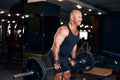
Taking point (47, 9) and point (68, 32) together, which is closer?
point (68, 32)

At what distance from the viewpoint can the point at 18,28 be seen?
8.22m

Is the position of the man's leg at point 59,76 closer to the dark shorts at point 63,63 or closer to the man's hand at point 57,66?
the dark shorts at point 63,63

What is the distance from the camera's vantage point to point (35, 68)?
223 centimetres

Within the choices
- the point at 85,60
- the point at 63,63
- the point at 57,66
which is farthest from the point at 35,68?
the point at 85,60

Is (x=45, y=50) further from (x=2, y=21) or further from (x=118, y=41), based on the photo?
(x=2, y=21)

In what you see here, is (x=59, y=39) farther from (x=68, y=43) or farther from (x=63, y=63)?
(x=63, y=63)

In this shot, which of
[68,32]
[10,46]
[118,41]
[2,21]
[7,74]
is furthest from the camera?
[2,21]

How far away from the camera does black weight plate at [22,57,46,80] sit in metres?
2.14

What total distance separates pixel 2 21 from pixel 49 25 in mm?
8566

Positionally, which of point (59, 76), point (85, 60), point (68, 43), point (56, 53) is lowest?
point (59, 76)

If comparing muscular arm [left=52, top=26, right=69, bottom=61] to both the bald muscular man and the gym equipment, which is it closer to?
the bald muscular man

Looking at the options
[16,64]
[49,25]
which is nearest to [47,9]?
[49,25]

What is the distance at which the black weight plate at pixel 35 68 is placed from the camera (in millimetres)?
2145

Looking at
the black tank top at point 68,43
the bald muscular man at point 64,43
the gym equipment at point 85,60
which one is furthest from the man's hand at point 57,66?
the gym equipment at point 85,60
